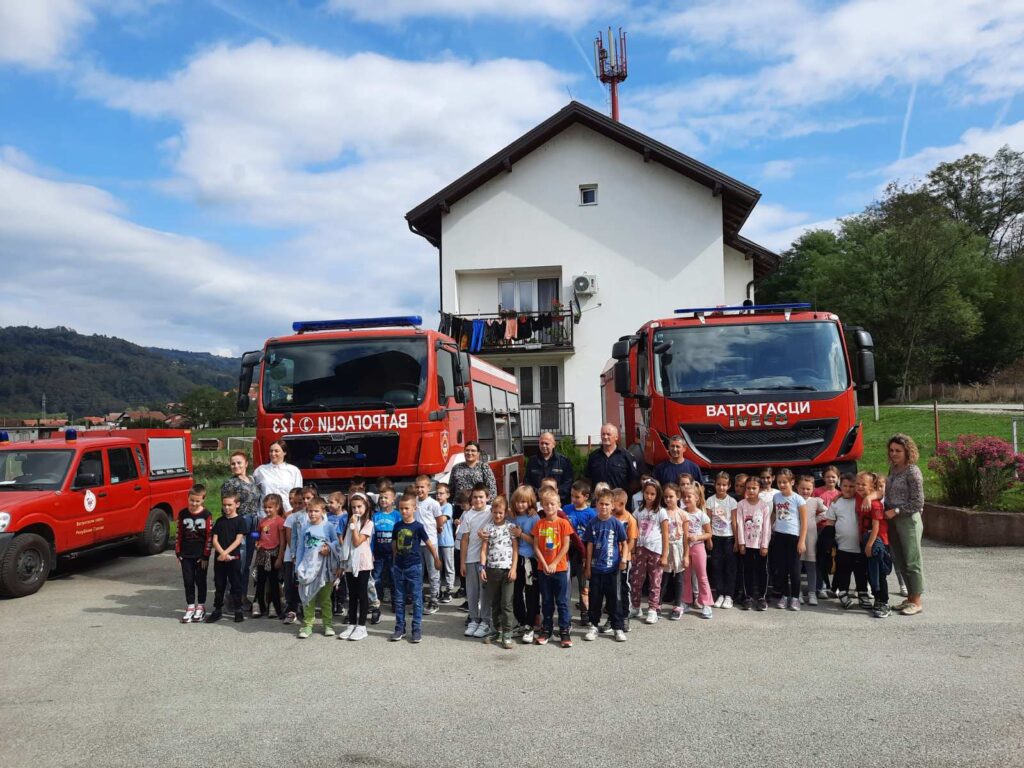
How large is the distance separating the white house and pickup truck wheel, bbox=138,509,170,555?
12486 mm

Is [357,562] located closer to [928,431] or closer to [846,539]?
[846,539]

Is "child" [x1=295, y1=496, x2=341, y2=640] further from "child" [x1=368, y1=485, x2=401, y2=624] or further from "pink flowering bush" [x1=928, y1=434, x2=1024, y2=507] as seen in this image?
"pink flowering bush" [x1=928, y1=434, x2=1024, y2=507]

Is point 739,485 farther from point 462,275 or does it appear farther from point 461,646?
point 462,275

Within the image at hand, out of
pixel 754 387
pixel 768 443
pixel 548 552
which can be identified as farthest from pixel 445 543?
pixel 754 387

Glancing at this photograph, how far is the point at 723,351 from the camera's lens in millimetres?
9492

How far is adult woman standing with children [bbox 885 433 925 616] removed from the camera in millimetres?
7277

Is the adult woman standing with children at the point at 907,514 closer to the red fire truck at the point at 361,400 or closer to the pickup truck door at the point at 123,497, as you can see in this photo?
the red fire truck at the point at 361,400

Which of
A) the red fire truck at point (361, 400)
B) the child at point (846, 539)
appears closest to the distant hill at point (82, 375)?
the red fire truck at point (361, 400)

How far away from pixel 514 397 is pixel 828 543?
9301 mm

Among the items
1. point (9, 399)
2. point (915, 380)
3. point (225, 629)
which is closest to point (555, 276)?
point (225, 629)

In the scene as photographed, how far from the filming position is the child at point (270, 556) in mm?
7727

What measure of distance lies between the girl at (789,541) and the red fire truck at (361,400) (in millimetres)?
3811

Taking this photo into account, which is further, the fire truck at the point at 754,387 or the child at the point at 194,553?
the fire truck at the point at 754,387

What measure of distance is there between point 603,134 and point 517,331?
648cm
